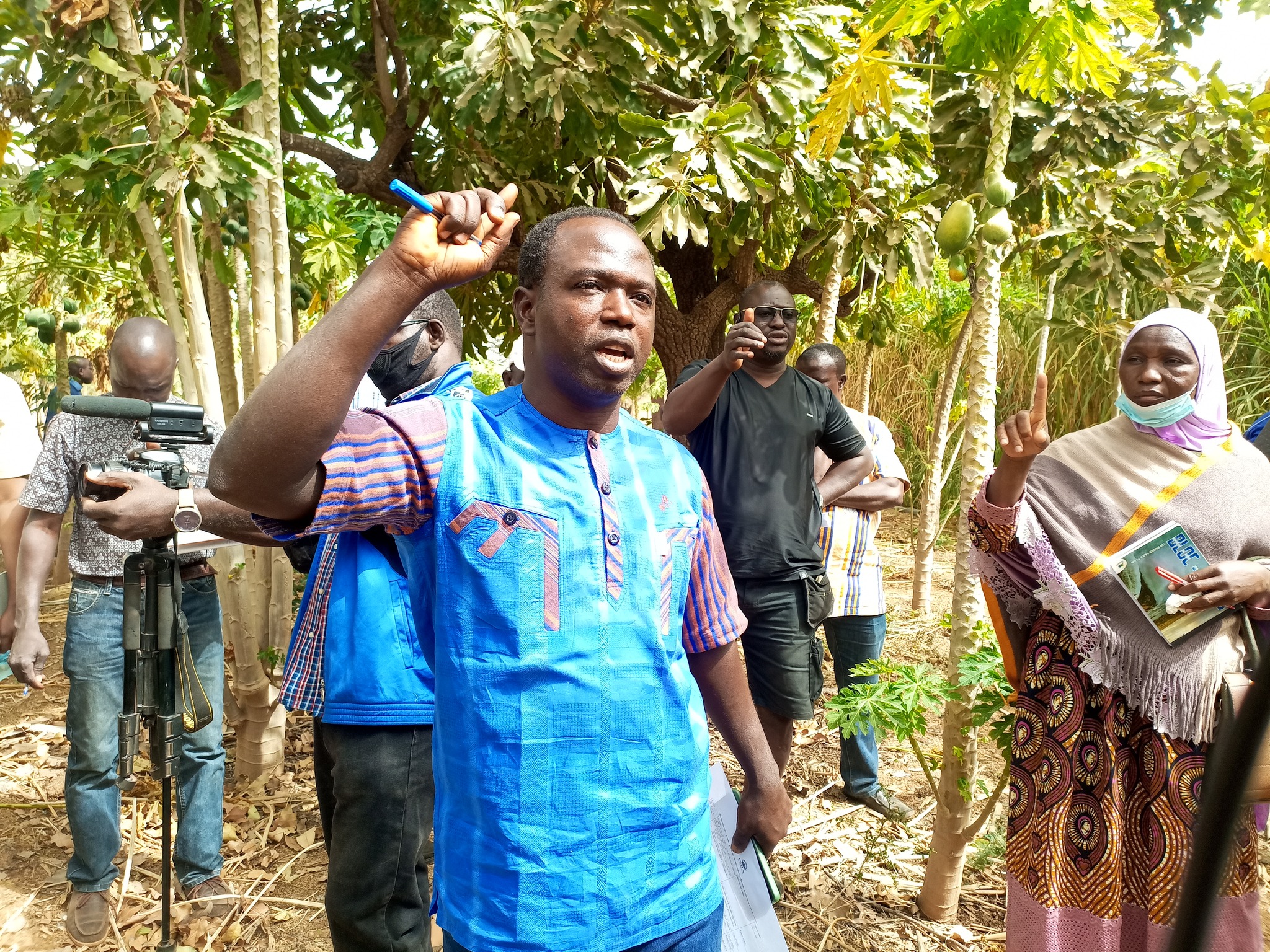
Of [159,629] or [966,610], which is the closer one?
[159,629]

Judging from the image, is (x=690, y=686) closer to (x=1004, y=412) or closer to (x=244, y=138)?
(x=244, y=138)

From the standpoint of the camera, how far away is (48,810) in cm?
426

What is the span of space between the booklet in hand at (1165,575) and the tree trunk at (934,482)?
3.67 m

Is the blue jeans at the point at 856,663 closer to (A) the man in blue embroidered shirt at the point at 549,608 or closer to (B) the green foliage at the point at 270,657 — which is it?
(B) the green foliage at the point at 270,657

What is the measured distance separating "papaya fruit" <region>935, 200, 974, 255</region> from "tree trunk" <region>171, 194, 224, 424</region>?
2.97 m

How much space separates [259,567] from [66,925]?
152cm

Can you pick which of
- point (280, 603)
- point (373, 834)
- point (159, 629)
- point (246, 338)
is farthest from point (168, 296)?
point (373, 834)

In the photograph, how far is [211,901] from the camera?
3.41 metres

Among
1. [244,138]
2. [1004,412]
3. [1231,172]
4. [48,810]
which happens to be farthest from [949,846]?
[1004,412]

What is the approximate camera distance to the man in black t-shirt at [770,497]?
3.59 meters

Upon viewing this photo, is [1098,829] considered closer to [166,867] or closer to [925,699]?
[925,699]

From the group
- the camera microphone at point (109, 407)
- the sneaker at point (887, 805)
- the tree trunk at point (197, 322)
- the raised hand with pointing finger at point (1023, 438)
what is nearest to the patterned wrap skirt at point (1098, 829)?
the raised hand with pointing finger at point (1023, 438)

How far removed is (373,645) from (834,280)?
3865mm

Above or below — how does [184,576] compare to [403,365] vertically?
below
